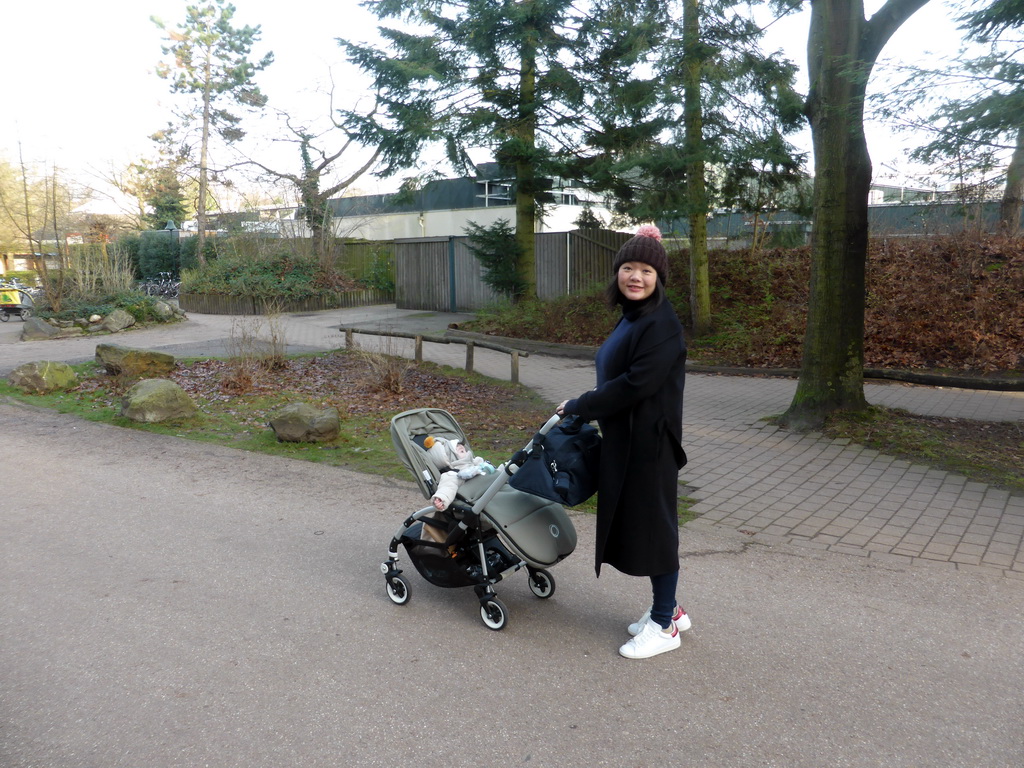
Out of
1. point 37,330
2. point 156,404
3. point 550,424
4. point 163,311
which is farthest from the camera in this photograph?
point 163,311

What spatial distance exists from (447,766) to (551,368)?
11.2 meters

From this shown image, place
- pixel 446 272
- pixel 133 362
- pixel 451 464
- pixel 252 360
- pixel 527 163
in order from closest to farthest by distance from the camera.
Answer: pixel 451 464, pixel 252 360, pixel 133 362, pixel 527 163, pixel 446 272

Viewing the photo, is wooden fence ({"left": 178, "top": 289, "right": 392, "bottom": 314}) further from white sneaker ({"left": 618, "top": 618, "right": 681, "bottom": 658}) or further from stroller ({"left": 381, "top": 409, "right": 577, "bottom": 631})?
white sneaker ({"left": 618, "top": 618, "right": 681, "bottom": 658})

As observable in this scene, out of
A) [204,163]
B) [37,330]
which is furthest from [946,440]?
[204,163]

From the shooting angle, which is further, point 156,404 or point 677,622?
point 156,404

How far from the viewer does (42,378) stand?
1160 centimetres

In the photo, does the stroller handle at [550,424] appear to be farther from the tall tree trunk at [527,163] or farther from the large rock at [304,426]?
the tall tree trunk at [527,163]

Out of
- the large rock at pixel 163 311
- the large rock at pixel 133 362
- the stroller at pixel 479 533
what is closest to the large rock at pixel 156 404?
the large rock at pixel 133 362

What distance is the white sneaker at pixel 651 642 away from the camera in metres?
3.83

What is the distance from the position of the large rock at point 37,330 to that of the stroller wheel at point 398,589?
17514mm

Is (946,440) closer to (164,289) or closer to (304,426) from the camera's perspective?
(304,426)

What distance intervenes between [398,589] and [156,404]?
6.23 metres

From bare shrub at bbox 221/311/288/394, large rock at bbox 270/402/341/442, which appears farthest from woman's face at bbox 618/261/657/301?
bare shrub at bbox 221/311/288/394

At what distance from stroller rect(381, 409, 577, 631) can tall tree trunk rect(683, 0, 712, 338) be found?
10451mm
